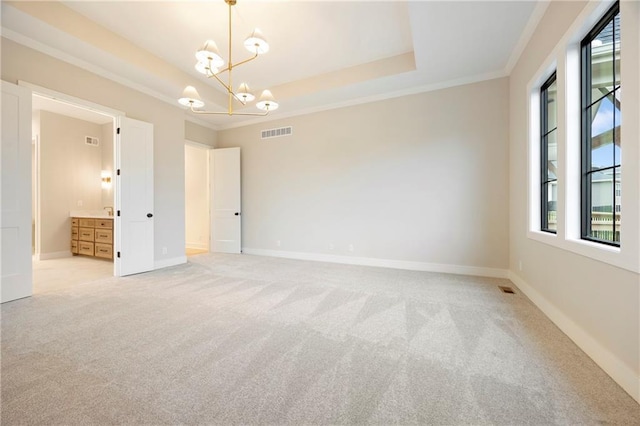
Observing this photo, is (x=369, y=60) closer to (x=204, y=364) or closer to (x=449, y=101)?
(x=449, y=101)

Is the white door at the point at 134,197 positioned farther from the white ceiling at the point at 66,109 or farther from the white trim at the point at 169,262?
the white ceiling at the point at 66,109

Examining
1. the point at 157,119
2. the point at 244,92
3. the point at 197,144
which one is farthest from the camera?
the point at 197,144

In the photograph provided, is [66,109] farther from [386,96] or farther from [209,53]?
[386,96]

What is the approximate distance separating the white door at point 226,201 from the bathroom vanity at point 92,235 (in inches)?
78.0

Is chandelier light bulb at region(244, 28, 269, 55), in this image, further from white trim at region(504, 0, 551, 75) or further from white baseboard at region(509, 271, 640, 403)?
white baseboard at region(509, 271, 640, 403)

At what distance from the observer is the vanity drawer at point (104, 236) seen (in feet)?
16.9

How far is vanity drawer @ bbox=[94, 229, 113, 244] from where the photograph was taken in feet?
16.9

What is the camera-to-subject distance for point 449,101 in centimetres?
418

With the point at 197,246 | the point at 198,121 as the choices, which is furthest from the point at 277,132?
the point at 197,246

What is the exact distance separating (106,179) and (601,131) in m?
8.67

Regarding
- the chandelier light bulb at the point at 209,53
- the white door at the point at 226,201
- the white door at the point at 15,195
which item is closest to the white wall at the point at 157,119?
the white door at the point at 15,195

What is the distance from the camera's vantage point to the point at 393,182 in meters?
4.61

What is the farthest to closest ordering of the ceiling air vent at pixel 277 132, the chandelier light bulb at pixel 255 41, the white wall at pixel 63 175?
the ceiling air vent at pixel 277 132 < the white wall at pixel 63 175 < the chandelier light bulb at pixel 255 41

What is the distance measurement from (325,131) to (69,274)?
504 cm
